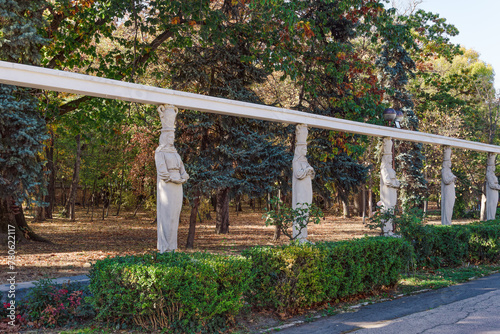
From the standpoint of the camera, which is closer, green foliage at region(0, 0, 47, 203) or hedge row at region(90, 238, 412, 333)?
hedge row at region(90, 238, 412, 333)

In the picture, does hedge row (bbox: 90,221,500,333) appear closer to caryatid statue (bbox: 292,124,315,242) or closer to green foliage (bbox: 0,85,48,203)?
caryatid statue (bbox: 292,124,315,242)

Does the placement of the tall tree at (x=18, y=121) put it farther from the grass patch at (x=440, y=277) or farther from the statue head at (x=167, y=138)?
the grass patch at (x=440, y=277)

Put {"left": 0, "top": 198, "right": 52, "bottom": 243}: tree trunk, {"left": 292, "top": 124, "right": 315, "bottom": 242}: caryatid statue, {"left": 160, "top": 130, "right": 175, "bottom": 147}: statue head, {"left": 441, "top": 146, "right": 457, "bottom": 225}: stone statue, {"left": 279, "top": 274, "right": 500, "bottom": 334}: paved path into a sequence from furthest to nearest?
1. {"left": 441, "top": 146, "right": 457, "bottom": 225}: stone statue
2. {"left": 0, "top": 198, "right": 52, "bottom": 243}: tree trunk
3. {"left": 292, "top": 124, "right": 315, "bottom": 242}: caryatid statue
4. {"left": 160, "top": 130, "right": 175, "bottom": 147}: statue head
5. {"left": 279, "top": 274, "right": 500, "bottom": 334}: paved path

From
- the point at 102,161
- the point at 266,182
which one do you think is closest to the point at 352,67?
the point at 266,182

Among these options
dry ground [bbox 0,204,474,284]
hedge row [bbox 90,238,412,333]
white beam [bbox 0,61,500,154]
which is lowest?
dry ground [bbox 0,204,474,284]

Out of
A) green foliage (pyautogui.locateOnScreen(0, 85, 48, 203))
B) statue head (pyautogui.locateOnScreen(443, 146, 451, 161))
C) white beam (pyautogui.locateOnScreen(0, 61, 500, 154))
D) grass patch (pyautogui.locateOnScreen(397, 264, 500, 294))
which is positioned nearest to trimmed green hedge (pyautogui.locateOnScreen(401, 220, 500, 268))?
grass patch (pyautogui.locateOnScreen(397, 264, 500, 294))

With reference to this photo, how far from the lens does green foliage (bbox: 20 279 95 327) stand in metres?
5.33

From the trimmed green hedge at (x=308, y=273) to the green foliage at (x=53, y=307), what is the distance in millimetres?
2290

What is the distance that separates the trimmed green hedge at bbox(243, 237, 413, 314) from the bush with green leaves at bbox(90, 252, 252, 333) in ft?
2.59

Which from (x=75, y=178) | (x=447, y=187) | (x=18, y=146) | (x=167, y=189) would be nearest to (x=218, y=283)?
(x=167, y=189)

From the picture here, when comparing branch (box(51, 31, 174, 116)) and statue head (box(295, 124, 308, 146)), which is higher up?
branch (box(51, 31, 174, 116))

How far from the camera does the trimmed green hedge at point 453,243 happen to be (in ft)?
30.0

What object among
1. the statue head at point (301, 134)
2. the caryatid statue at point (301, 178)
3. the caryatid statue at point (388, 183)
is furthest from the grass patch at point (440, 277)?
the statue head at point (301, 134)

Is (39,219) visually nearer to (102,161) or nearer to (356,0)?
(102,161)
